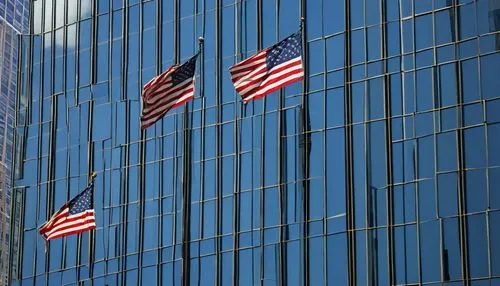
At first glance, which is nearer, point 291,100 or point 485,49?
point 485,49

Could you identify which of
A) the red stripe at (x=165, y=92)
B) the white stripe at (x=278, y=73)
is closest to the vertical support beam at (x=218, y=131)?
the red stripe at (x=165, y=92)

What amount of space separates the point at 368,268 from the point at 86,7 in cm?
2573

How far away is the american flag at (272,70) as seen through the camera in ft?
193

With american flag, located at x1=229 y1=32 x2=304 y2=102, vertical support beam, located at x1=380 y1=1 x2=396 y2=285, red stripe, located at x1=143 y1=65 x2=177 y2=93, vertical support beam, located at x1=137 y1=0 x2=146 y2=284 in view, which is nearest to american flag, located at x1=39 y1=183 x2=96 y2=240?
vertical support beam, located at x1=137 y1=0 x2=146 y2=284

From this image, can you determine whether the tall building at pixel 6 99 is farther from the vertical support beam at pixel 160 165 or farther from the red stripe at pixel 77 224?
the red stripe at pixel 77 224

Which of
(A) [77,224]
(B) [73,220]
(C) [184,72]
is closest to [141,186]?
(B) [73,220]

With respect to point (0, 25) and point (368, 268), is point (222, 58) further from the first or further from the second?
point (0, 25)

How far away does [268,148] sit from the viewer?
2726 inches

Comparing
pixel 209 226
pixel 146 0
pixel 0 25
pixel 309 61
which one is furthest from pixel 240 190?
pixel 0 25

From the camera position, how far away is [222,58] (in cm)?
7319

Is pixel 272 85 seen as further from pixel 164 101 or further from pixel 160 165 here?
pixel 160 165

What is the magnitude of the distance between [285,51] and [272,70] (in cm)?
89

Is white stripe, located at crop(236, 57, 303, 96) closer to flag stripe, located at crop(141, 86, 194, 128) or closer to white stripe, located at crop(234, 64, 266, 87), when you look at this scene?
white stripe, located at crop(234, 64, 266, 87)

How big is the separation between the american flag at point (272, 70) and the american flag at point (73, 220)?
42.3 feet
